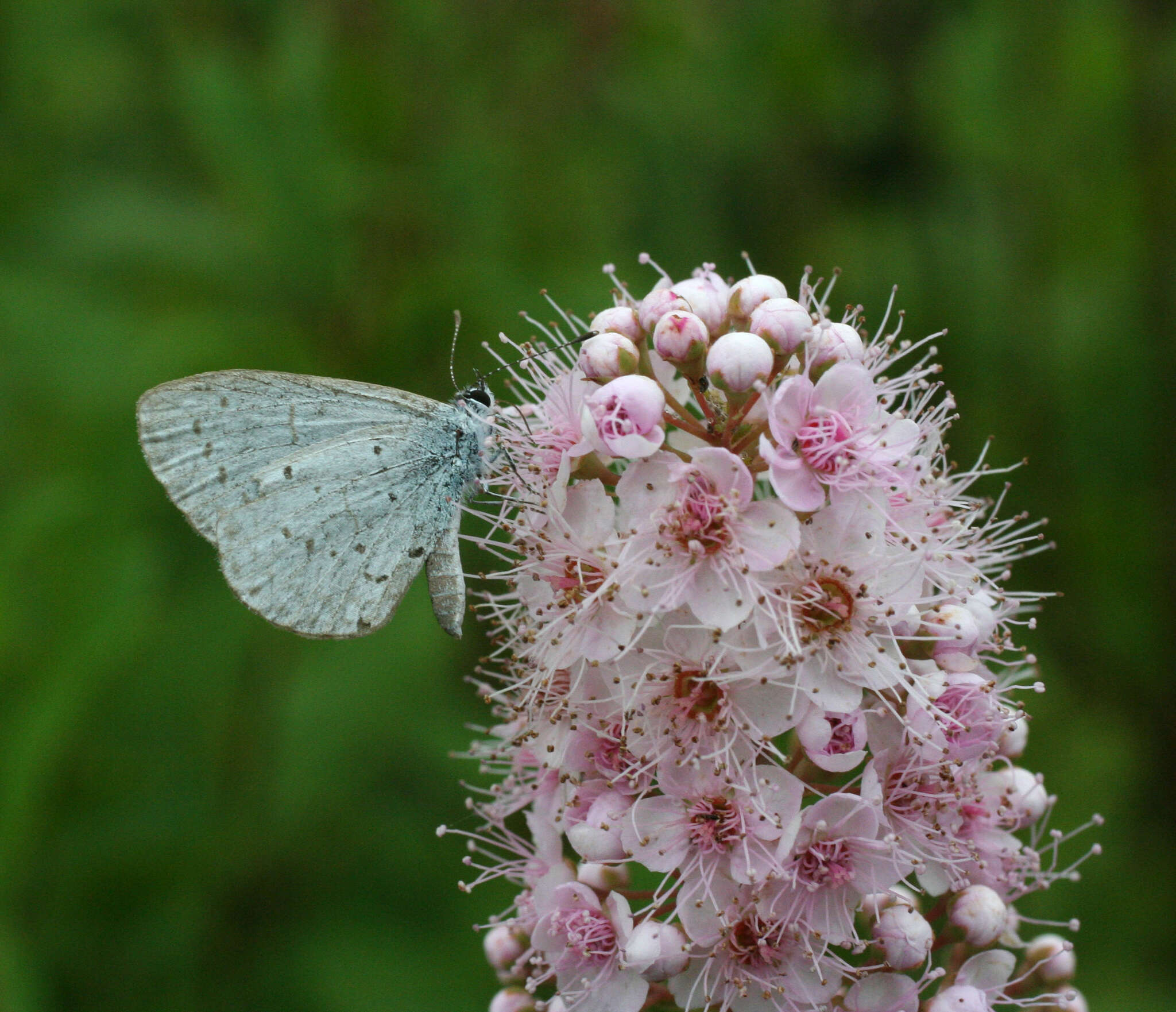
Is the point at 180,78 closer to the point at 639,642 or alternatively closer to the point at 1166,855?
the point at 639,642

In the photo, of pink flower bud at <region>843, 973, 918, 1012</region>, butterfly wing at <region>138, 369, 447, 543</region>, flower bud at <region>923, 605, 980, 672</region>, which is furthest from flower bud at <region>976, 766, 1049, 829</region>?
butterfly wing at <region>138, 369, 447, 543</region>

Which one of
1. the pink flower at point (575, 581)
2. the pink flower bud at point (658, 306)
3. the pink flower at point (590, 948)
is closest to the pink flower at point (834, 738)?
the pink flower at point (575, 581)

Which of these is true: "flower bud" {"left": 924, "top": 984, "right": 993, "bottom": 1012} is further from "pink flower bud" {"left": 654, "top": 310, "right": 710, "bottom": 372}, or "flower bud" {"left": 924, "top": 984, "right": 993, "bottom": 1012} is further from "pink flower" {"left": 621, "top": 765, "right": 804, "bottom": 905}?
"pink flower bud" {"left": 654, "top": 310, "right": 710, "bottom": 372}

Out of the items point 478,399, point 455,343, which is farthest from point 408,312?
point 478,399

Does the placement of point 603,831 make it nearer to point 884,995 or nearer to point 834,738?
point 834,738

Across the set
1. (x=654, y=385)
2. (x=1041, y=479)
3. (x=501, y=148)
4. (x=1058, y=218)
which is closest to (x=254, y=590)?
(x=654, y=385)

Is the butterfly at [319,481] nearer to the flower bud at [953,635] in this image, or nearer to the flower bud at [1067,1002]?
A: the flower bud at [953,635]
